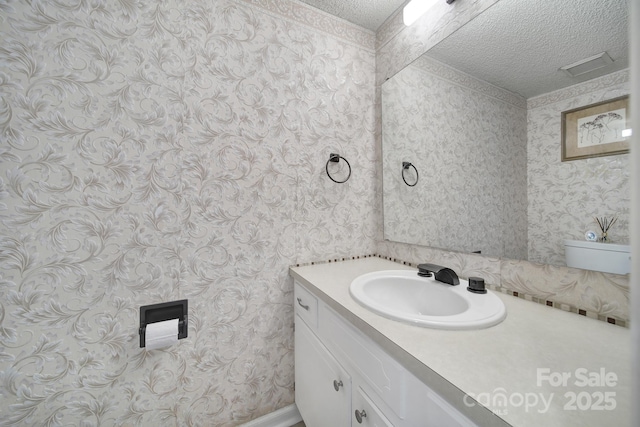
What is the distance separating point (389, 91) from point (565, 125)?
84 cm

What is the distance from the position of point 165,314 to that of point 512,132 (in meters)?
1.51

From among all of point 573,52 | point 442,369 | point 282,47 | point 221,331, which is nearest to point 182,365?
point 221,331

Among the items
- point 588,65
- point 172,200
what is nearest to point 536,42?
point 588,65

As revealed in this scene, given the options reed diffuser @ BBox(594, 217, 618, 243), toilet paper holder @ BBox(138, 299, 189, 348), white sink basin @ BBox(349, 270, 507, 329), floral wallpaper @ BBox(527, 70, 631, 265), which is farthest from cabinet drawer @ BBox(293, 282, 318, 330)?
reed diffuser @ BBox(594, 217, 618, 243)

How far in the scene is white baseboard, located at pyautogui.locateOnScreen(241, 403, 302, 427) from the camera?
1174 mm

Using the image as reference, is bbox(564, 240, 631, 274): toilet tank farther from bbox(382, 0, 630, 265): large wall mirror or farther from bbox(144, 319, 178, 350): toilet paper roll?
bbox(144, 319, 178, 350): toilet paper roll

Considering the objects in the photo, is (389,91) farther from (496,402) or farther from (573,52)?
(496,402)

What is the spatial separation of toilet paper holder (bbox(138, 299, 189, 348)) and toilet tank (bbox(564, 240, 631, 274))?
139 centimetres

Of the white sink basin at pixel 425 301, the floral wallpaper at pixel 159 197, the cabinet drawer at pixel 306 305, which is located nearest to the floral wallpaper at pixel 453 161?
the white sink basin at pixel 425 301

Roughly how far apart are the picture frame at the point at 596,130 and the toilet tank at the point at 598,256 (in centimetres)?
26

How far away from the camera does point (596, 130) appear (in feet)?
2.28

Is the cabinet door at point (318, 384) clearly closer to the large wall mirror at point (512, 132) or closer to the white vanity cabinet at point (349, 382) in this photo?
the white vanity cabinet at point (349, 382)

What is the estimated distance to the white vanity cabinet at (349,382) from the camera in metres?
0.54

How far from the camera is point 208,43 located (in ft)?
3.49
